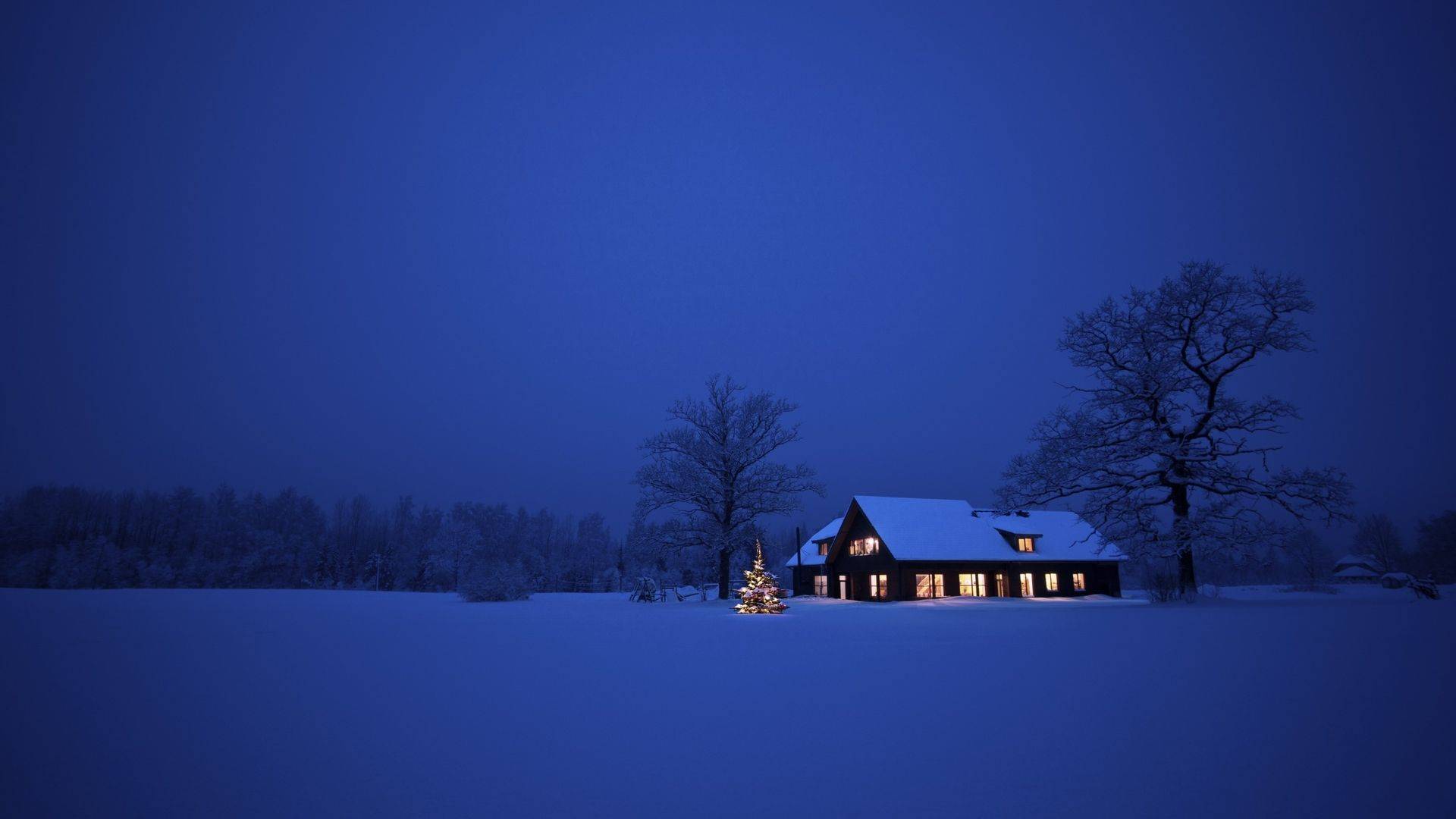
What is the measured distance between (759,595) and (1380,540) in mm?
73578

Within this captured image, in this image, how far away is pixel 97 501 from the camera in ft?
239

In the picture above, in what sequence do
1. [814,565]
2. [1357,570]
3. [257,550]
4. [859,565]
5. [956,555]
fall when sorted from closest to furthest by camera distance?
[956,555] < [859,565] < [1357,570] < [814,565] < [257,550]

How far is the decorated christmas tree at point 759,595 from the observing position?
88.3ft

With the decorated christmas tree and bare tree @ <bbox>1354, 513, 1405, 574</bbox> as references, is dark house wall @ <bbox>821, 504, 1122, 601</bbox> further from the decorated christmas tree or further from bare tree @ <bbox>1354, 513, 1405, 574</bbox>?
bare tree @ <bbox>1354, 513, 1405, 574</bbox>

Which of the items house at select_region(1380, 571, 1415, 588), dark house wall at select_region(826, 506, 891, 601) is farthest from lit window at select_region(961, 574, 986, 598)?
house at select_region(1380, 571, 1415, 588)

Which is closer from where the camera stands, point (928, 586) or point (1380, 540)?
point (928, 586)

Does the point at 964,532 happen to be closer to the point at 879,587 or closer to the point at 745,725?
the point at 879,587

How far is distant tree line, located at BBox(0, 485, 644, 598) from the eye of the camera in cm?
5334

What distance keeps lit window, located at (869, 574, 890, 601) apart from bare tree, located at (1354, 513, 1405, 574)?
2233 inches

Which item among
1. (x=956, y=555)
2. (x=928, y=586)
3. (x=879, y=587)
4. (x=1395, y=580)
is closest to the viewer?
(x=1395, y=580)

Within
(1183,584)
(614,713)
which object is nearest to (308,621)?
(614,713)

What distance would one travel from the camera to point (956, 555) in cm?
3675

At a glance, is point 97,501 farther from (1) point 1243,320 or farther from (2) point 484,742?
(1) point 1243,320

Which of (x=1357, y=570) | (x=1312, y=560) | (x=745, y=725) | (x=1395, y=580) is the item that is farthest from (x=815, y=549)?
(x=1312, y=560)
